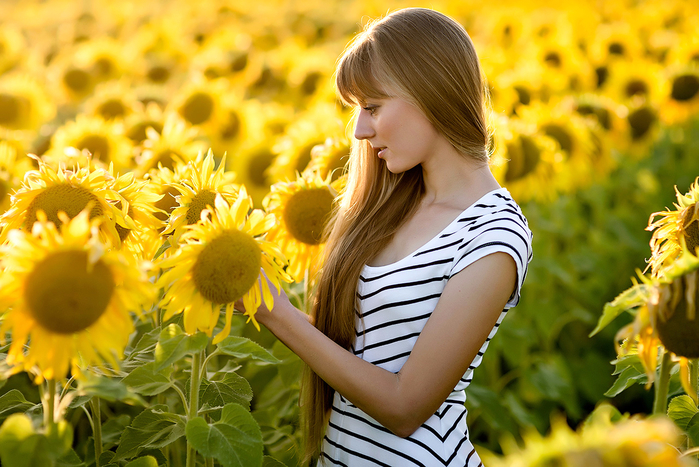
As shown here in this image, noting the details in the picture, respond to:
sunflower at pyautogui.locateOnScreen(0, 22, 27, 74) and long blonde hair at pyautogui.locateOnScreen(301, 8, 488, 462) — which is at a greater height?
sunflower at pyautogui.locateOnScreen(0, 22, 27, 74)

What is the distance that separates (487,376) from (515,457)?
2816mm

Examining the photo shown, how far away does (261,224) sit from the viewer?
1.49 meters

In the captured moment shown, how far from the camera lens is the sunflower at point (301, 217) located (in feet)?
6.79

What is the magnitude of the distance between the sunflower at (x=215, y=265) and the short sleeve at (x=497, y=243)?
1.71 feet

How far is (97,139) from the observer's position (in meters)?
3.25

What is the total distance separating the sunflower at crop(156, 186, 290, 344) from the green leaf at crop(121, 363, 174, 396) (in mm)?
149

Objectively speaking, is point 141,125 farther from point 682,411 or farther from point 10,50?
point 10,50

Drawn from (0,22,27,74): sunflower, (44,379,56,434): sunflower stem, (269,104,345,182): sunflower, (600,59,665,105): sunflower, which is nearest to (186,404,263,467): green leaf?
(44,379,56,434): sunflower stem

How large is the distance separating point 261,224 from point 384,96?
0.59 m

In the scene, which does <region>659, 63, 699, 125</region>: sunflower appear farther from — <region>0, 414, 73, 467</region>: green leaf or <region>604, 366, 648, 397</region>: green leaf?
<region>0, 414, 73, 467</region>: green leaf

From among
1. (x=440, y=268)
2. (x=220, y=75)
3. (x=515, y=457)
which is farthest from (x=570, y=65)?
(x=515, y=457)

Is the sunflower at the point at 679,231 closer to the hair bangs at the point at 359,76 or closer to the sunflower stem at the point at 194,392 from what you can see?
the hair bangs at the point at 359,76

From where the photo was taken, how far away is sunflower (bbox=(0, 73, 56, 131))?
4.42 m

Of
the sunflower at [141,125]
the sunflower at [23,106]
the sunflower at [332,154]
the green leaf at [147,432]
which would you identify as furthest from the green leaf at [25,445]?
the sunflower at [23,106]
